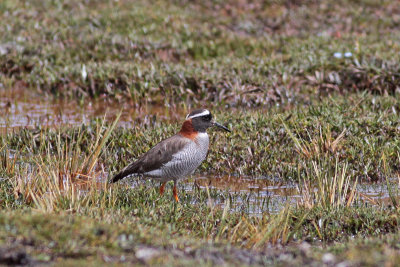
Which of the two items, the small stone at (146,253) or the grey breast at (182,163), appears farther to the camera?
the grey breast at (182,163)

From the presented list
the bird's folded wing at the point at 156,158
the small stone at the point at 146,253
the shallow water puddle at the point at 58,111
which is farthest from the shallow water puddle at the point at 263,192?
the shallow water puddle at the point at 58,111

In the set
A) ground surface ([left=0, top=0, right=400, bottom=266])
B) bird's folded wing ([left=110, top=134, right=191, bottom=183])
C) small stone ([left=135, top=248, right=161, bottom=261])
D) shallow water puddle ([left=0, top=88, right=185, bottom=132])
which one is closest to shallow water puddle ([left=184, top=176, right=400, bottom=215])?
ground surface ([left=0, top=0, right=400, bottom=266])

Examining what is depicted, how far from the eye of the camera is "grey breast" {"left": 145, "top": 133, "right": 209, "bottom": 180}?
8477 mm

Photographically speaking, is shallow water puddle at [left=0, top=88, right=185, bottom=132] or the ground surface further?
shallow water puddle at [left=0, top=88, right=185, bottom=132]

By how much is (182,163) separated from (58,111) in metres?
5.78

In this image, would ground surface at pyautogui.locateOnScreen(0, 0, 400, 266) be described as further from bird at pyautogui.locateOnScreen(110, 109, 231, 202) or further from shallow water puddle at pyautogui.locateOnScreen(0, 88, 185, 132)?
bird at pyautogui.locateOnScreen(110, 109, 231, 202)

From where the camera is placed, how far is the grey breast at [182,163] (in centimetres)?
848

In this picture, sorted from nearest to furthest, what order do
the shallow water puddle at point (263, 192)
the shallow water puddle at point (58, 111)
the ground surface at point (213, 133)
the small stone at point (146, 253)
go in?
1. the small stone at point (146, 253)
2. the ground surface at point (213, 133)
3. the shallow water puddle at point (263, 192)
4. the shallow water puddle at point (58, 111)

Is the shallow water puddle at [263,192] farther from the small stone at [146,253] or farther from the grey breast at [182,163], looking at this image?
the small stone at [146,253]

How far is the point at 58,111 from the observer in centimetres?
1355

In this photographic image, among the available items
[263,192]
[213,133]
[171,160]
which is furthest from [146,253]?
[213,133]

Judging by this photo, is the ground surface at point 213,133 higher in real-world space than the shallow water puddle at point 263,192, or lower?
higher

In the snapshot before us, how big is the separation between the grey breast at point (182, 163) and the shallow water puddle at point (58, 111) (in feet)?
12.5

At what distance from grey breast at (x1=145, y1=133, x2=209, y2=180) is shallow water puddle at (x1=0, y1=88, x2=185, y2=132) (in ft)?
12.5
